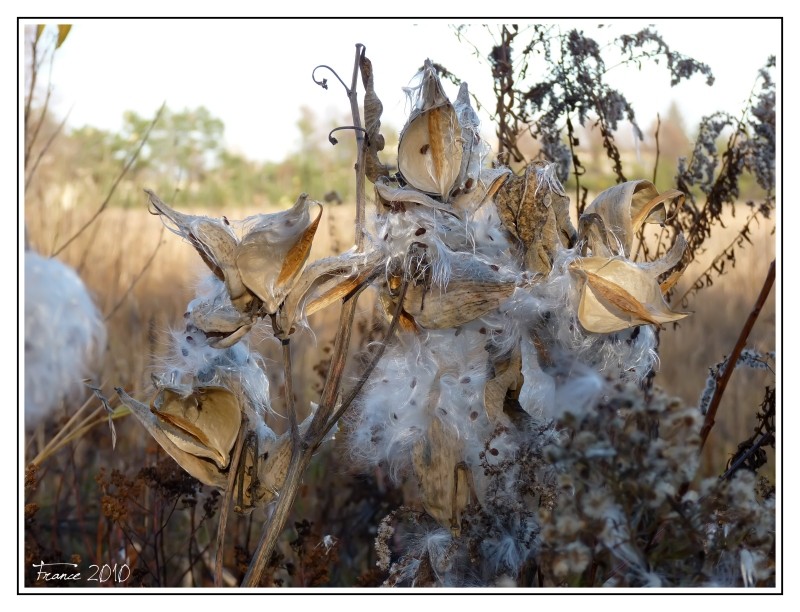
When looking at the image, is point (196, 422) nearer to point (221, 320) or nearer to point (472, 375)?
point (221, 320)

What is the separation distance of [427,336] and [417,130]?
0.58ft

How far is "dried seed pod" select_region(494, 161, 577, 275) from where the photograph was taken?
0.71 m

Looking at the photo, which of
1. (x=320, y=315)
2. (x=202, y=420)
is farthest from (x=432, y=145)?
(x=320, y=315)

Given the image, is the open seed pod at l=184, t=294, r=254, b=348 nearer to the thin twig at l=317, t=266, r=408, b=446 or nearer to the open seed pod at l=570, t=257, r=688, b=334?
the thin twig at l=317, t=266, r=408, b=446

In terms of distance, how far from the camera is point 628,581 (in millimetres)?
658

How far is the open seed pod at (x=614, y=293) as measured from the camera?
0.66 meters

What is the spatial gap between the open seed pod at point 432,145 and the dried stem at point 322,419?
0.04m

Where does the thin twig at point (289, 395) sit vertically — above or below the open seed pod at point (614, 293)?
below

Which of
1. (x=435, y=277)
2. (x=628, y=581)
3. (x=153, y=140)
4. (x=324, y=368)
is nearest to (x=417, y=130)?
(x=435, y=277)

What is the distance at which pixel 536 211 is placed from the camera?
2.33 ft

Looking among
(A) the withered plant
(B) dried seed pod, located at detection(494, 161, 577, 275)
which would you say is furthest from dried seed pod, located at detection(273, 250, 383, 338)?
(B) dried seed pod, located at detection(494, 161, 577, 275)

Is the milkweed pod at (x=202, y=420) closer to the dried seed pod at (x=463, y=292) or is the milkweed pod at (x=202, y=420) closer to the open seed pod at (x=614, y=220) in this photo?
the dried seed pod at (x=463, y=292)

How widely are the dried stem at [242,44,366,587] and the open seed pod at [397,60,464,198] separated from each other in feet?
0.13

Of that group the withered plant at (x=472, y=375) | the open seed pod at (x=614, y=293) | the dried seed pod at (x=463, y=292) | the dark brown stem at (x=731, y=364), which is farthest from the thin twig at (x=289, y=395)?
the dark brown stem at (x=731, y=364)
